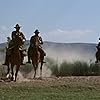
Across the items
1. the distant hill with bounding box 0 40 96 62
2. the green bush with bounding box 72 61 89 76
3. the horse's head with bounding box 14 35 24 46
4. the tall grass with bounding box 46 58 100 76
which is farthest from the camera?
the distant hill with bounding box 0 40 96 62

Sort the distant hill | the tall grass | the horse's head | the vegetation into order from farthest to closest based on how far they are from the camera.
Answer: the distant hill < the tall grass < the horse's head < the vegetation

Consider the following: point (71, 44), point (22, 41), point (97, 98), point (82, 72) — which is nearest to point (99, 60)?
point (82, 72)

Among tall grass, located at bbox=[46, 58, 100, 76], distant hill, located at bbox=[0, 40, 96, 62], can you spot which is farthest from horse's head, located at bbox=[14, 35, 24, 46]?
distant hill, located at bbox=[0, 40, 96, 62]

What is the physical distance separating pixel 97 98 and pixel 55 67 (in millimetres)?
20482

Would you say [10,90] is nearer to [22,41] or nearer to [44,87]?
[44,87]

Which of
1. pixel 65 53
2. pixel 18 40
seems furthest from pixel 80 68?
pixel 65 53

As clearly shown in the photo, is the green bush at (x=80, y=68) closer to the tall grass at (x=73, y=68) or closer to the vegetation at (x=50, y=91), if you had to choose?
the tall grass at (x=73, y=68)

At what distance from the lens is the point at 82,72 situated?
39.4m

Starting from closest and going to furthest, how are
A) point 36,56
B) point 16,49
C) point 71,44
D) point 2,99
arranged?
point 2,99 → point 16,49 → point 36,56 → point 71,44

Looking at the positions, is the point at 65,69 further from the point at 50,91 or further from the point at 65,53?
the point at 50,91

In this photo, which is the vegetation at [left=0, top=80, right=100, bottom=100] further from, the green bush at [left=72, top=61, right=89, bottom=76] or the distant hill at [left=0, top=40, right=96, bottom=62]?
the distant hill at [left=0, top=40, right=96, bottom=62]

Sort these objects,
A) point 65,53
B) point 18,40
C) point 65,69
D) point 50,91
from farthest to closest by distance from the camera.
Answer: point 65,53, point 65,69, point 18,40, point 50,91

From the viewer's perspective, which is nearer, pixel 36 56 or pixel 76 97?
pixel 76 97

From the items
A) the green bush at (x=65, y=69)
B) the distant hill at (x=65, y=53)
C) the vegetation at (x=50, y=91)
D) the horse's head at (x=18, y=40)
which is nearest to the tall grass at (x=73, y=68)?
the green bush at (x=65, y=69)
